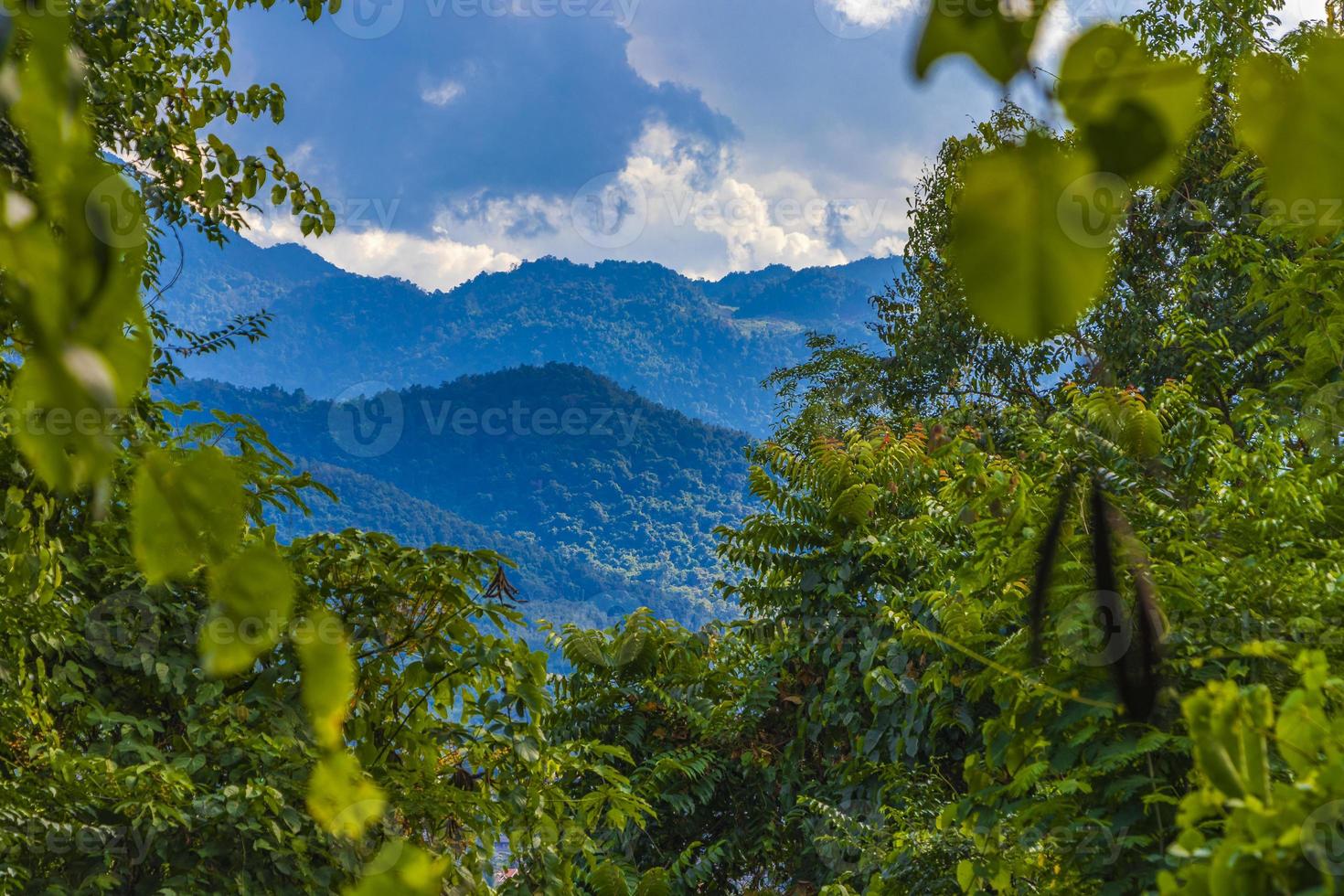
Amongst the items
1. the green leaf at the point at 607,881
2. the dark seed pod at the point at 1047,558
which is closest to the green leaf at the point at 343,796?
the dark seed pod at the point at 1047,558

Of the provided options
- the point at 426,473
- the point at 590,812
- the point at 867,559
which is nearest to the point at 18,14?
the point at 590,812

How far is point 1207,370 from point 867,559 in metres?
1.43

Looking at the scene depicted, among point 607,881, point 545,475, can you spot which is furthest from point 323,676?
point 545,475

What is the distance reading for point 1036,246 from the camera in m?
0.19

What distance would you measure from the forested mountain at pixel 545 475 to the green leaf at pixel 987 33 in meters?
30.0

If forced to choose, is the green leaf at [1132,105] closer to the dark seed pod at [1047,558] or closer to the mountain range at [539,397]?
the dark seed pod at [1047,558]

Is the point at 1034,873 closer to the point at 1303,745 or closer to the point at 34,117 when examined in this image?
the point at 1303,745

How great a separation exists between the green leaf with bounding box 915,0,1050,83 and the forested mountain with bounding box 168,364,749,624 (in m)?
30.0

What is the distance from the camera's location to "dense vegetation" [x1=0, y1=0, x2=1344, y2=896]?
19 cm

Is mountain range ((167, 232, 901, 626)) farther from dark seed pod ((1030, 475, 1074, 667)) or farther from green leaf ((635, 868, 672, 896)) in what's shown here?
dark seed pod ((1030, 475, 1074, 667))

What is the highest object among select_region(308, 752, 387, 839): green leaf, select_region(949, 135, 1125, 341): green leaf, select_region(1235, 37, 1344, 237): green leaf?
select_region(1235, 37, 1344, 237): green leaf

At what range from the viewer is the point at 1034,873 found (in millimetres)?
1556

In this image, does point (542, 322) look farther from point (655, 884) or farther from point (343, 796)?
point (343, 796)

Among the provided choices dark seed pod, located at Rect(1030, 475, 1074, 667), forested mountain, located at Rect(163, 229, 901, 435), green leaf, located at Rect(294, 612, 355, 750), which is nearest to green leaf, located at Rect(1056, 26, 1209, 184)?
dark seed pod, located at Rect(1030, 475, 1074, 667)
